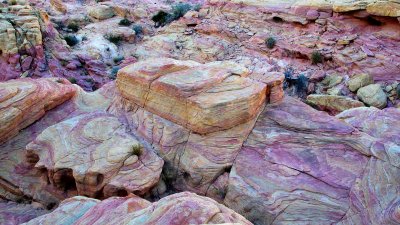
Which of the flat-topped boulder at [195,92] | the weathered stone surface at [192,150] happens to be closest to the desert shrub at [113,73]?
the flat-topped boulder at [195,92]

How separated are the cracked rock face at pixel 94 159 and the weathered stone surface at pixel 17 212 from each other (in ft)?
2.67

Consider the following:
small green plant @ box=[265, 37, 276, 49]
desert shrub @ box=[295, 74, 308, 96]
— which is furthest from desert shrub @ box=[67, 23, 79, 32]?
desert shrub @ box=[295, 74, 308, 96]

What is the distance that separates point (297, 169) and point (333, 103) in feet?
27.7

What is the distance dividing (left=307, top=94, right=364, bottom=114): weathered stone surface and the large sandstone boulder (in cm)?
1140

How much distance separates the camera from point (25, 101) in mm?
11398

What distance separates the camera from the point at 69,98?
12.8m

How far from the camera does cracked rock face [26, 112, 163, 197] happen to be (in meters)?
9.35

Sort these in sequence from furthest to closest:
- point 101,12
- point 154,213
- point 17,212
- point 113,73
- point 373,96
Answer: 1. point 101,12
2. point 113,73
3. point 373,96
4. point 17,212
5. point 154,213

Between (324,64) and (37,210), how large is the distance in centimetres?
1527

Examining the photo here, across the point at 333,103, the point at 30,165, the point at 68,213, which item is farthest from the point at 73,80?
the point at 333,103

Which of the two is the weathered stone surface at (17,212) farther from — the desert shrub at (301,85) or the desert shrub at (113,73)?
the desert shrub at (301,85)

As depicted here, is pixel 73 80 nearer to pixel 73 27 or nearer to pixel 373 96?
pixel 73 27

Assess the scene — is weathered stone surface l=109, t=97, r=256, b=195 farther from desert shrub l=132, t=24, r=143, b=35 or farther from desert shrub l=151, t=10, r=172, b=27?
desert shrub l=151, t=10, r=172, b=27

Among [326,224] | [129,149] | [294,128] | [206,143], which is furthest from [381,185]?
[129,149]
